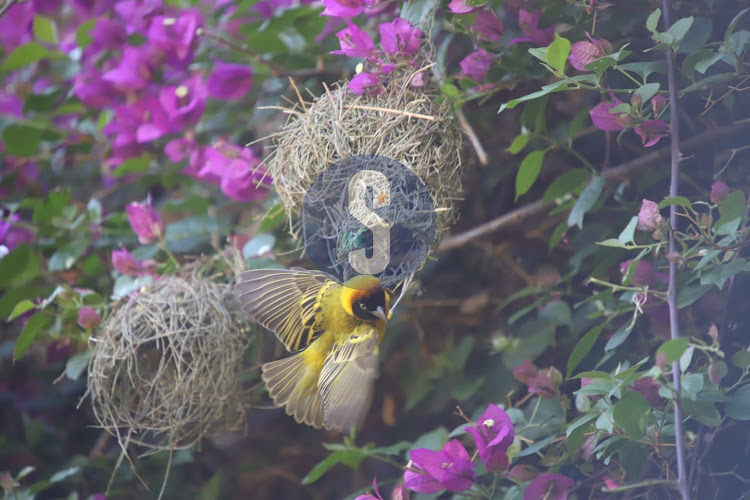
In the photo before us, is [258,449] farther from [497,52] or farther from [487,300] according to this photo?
[497,52]

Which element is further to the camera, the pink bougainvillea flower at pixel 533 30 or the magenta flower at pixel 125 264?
the magenta flower at pixel 125 264

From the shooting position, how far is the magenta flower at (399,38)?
820 millimetres

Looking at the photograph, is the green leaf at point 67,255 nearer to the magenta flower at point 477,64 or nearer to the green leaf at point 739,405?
the magenta flower at point 477,64

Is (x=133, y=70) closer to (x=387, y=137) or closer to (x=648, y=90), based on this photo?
(x=387, y=137)

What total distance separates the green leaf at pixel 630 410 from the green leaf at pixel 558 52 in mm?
366

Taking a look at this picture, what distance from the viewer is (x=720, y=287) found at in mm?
718

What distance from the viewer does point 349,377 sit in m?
0.65

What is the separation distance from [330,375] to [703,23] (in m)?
0.59

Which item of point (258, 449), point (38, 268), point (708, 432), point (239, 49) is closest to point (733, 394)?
point (708, 432)

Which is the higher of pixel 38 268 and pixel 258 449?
pixel 38 268

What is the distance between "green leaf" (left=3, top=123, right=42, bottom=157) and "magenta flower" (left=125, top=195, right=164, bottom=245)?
1.36 feet

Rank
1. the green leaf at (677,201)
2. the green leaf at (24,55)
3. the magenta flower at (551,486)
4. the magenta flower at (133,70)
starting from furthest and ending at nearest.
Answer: the green leaf at (24,55) → the magenta flower at (133,70) → the magenta flower at (551,486) → the green leaf at (677,201)

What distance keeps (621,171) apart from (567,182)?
0.37ft

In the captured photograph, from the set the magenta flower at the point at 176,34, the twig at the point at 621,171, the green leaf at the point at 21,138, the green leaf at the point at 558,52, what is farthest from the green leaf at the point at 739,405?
the green leaf at the point at 21,138
